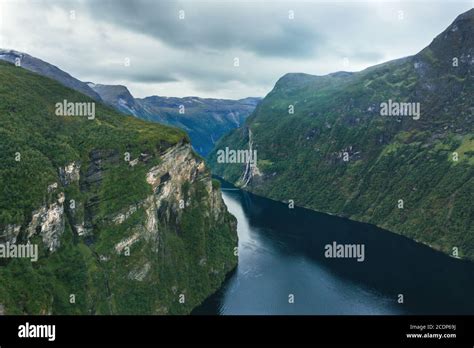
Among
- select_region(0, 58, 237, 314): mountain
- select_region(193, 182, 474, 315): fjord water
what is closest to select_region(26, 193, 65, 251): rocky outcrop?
select_region(0, 58, 237, 314): mountain

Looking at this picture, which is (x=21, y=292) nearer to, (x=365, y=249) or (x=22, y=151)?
(x=22, y=151)

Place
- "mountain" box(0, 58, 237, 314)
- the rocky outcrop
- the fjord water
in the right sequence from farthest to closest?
the fjord water, the rocky outcrop, "mountain" box(0, 58, 237, 314)

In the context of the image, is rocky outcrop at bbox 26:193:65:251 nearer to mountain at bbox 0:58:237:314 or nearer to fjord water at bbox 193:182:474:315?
mountain at bbox 0:58:237:314

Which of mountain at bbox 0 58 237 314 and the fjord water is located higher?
mountain at bbox 0 58 237 314

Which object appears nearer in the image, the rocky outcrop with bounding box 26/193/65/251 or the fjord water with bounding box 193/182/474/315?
the rocky outcrop with bounding box 26/193/65/251

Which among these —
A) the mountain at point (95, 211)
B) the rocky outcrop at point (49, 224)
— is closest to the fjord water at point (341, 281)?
the mountain at point (95, 211)

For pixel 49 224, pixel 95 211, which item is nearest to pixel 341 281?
pixel 95 211
